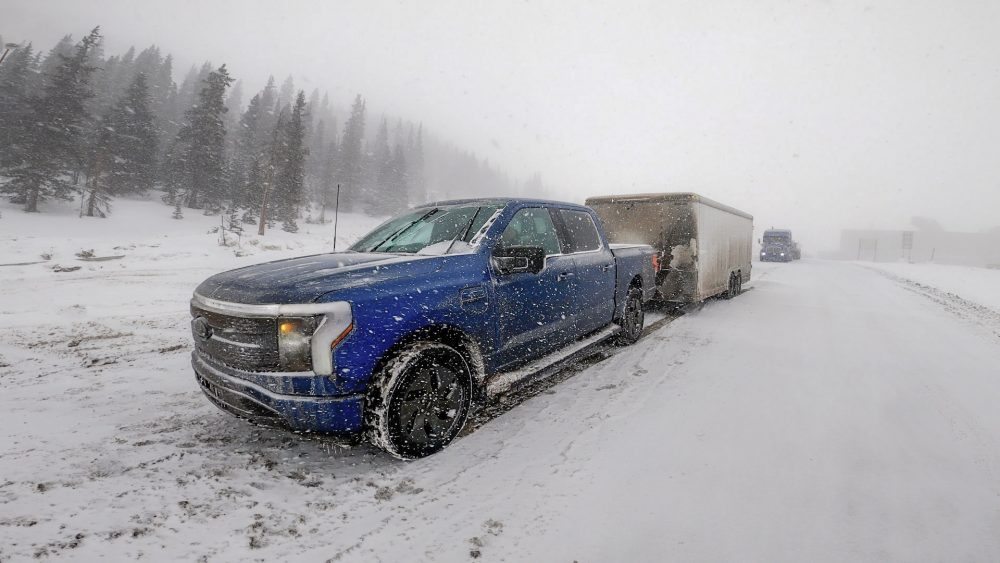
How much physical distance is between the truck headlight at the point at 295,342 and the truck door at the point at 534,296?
4.91 ft

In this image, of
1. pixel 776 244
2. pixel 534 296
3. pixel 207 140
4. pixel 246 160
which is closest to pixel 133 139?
pixel 207 140

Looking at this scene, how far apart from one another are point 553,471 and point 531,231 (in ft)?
7.33

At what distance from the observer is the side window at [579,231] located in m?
4.72

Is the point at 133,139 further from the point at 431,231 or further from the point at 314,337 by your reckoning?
the point at 314,337

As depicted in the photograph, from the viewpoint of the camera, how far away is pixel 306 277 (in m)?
2.74

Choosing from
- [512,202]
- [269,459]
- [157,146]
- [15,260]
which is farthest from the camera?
[157,146]

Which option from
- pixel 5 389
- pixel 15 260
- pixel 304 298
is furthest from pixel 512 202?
pixel 15 260

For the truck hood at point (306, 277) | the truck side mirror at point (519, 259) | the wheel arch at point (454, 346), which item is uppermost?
the truck side mirror at point (519, 259)

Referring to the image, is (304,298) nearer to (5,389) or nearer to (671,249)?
(5,389)

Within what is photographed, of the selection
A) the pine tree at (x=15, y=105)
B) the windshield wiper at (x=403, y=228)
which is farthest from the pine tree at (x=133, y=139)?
the windshield wiper at (x=403, y=228)

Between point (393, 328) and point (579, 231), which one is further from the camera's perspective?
point (579, 231)

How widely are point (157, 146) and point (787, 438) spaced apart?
6049 cm

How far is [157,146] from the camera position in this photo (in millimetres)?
46156

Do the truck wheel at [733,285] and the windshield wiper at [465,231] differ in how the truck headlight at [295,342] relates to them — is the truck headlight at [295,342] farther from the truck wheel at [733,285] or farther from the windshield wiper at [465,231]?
the truck wheel at [733,285]
